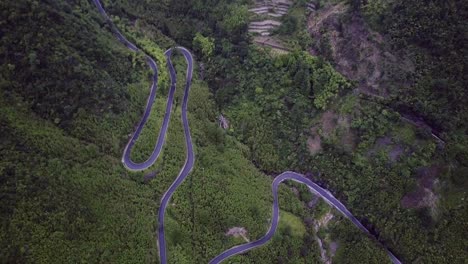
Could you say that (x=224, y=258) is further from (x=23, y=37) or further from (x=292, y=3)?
(x=292, y=3)

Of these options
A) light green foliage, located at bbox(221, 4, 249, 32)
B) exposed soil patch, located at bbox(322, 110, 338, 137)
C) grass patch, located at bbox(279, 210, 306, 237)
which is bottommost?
grass patch, located at bbox(279, 210, 306, 237)

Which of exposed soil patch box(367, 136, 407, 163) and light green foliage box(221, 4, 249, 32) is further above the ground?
light green foliage box(221, 4, 249, 32)

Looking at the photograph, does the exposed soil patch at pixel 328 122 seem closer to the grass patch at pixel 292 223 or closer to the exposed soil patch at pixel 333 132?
the exposed soil patch at pixel 333 132

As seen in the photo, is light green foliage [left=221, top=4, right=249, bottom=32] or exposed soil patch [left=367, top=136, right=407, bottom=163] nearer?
exposed soil patch [left=367, top=136, right=407, bottom=163]

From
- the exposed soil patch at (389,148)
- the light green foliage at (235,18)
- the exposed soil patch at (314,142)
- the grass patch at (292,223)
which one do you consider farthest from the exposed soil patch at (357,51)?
the grass patch at (292,223)

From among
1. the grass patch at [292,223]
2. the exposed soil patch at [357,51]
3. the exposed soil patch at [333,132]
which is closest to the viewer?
the grass patch at [292,223]

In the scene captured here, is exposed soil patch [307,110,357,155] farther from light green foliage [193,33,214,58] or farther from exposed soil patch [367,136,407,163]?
light green foliage [193,33,214,58]

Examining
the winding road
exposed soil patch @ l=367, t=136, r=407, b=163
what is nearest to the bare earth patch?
the winding road

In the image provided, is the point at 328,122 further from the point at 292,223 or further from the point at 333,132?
the point at 292,223

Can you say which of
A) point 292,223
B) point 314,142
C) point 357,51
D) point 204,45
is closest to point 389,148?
point 314,142
